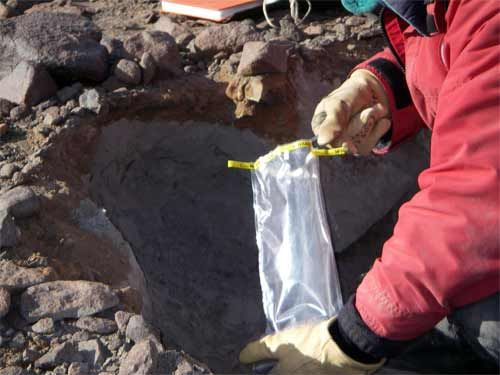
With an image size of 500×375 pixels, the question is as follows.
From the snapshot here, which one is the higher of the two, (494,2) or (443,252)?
(494,2)

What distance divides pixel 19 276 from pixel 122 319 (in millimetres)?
300

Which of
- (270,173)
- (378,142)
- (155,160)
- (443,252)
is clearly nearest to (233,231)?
(155,160)

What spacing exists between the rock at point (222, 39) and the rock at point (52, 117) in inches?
24.9

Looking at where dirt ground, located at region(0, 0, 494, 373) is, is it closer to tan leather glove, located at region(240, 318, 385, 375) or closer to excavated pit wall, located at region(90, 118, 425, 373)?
excavated pit wall, located at region(90, 118, 425, 373)

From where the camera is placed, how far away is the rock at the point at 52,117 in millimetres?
2303

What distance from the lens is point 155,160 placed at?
2.69 meters

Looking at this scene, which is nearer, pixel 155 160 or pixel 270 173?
pixel 270 173

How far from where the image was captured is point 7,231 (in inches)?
72.3

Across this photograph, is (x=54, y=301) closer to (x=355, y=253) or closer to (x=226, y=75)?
(x=226, y=75)

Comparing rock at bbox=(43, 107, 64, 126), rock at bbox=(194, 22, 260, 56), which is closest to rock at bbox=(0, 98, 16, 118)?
rock at bbox=(43, 107, 64, 126)

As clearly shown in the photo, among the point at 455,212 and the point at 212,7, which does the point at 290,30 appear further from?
the point at 455,212

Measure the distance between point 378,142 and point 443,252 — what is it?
2.59 ft

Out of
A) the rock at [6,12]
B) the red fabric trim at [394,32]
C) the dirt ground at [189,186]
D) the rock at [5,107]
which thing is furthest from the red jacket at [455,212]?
the rock at [6,12]

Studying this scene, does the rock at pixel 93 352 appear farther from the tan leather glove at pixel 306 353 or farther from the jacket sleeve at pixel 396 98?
the jacket sleeve at pixel 396 98
